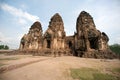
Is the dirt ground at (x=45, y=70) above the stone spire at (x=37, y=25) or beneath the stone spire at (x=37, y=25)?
beneath

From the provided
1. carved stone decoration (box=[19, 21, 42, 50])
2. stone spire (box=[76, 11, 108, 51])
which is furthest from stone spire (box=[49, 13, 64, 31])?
carved stone decoration (box=[19, 21, 42, 50])

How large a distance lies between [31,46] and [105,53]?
24.7 metres

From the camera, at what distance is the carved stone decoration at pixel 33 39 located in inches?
1606

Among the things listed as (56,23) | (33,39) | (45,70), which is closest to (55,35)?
(56,23)

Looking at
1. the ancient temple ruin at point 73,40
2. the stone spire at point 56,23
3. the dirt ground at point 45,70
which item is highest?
the stone spire at point 56,23

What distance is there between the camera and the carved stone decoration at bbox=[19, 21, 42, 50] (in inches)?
1606

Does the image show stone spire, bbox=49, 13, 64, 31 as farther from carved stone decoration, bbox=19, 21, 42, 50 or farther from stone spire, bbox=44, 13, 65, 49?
carved stone decoration, bbox=19, 21, 42, 50

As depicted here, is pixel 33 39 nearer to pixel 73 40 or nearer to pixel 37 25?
pixel 37 25

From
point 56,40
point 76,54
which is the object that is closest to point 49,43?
point 56,40

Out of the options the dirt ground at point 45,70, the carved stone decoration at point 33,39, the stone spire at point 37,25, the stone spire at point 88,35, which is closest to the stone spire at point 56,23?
the stone spire at point 88,35

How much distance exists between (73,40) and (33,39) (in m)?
14.7

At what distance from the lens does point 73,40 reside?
36531 mm

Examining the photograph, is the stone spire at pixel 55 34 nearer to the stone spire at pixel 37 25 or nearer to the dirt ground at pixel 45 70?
the stone spire at pixel 37 25

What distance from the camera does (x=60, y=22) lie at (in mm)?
39188
